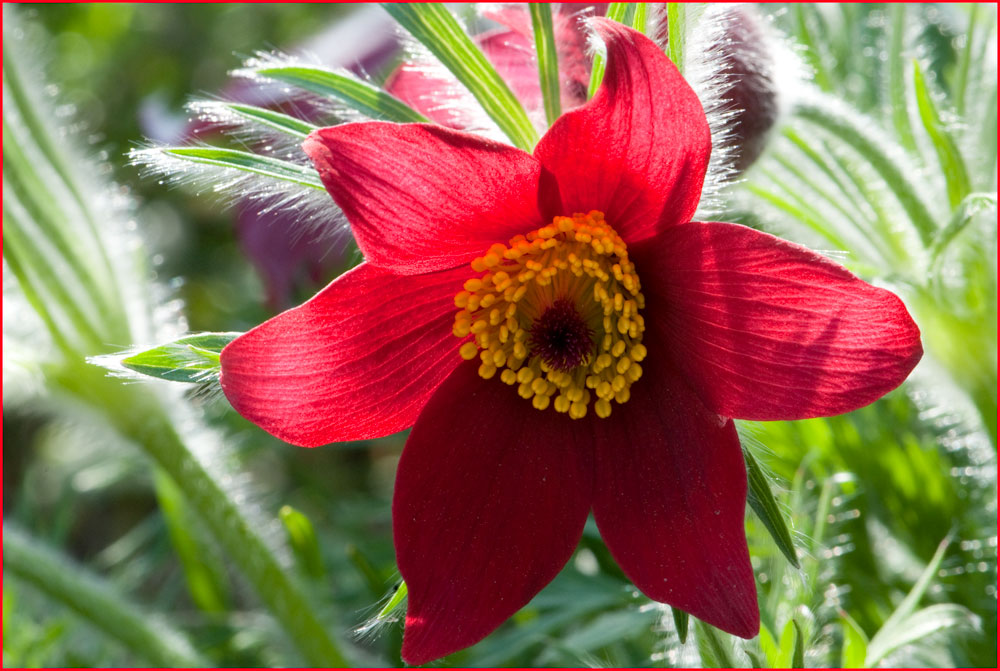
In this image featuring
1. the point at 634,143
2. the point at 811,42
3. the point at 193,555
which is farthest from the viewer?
the point at 193,555

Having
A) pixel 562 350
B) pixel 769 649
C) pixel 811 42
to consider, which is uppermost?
pixel 811 42

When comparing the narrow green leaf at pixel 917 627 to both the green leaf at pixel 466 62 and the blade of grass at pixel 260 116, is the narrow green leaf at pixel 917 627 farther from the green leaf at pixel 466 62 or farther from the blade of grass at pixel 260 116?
the blade of grass at pixel 260 116

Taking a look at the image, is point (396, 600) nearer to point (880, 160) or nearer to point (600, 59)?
point (600, 59)

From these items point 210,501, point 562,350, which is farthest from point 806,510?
point 210,501

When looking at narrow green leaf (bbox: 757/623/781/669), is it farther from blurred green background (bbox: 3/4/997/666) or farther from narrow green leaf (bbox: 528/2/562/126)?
narrow green leaf (bbox: 528/2/562/126)

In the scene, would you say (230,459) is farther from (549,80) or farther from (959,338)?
(959,338)

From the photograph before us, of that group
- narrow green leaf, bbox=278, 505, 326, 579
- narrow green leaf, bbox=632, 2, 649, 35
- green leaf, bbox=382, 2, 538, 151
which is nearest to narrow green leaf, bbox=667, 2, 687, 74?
narrow green leaf, bbox=632, 2, 649, 35
